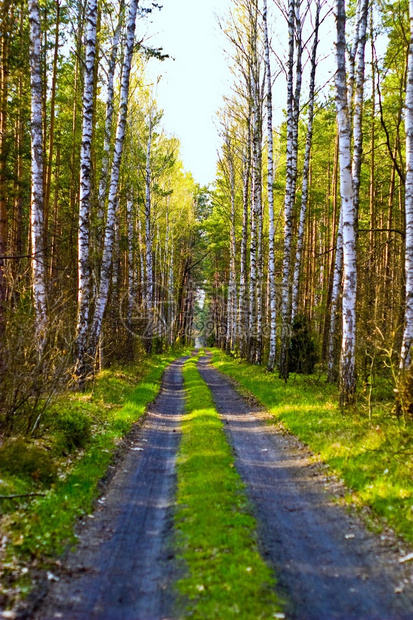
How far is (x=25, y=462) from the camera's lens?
7.18 metres

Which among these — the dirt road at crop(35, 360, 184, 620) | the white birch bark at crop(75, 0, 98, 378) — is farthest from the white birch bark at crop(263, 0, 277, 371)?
the dirt road at crop(35, 360, 184, 620)

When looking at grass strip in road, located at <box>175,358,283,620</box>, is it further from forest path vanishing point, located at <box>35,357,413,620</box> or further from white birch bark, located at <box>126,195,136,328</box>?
white birch bark, located at <box>126,195,136,328</box>

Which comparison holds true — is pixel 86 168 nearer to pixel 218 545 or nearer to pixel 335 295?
pixel 335 295

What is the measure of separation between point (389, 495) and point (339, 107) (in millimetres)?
9331

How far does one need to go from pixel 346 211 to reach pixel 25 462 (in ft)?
30.2

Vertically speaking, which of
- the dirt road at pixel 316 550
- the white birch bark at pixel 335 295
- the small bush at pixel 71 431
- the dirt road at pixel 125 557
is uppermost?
the white birch bark at pixel 335 295

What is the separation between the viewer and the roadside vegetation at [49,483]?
4984 millimetres

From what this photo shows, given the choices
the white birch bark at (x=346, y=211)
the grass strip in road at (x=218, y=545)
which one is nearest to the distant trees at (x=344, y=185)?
the white birch bark at (x=346, y=211)

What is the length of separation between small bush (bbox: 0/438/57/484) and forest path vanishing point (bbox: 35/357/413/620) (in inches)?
39.9

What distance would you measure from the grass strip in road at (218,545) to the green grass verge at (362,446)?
180 centimetres

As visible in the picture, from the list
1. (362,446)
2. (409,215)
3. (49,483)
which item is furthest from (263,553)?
(409,215)

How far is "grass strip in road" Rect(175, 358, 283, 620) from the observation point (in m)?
4.19

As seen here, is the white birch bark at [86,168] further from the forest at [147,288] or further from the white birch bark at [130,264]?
the white birch bark at [130,264]

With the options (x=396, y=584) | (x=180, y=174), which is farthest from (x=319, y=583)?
(x=180, y=174)
